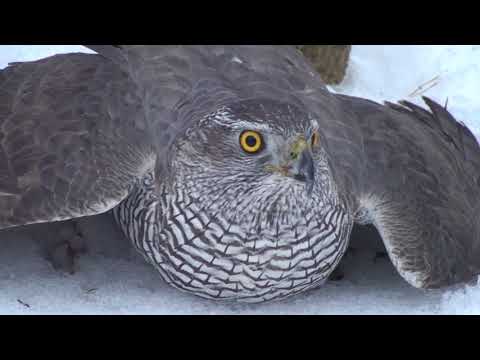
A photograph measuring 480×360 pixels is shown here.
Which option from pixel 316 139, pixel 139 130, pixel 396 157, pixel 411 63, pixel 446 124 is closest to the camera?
pixel 316 139

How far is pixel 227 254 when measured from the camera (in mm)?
4438

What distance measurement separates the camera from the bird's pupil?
13.5ft

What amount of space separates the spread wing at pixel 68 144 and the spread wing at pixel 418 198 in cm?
149

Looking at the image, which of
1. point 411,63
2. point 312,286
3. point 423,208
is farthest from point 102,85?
point 411,63

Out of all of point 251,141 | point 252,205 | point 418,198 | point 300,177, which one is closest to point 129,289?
point 252,205

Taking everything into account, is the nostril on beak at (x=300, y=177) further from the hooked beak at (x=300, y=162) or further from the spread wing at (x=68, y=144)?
the spread wing at (x=68, y=144)

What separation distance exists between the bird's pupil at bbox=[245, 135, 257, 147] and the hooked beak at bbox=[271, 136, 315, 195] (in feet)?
0.64

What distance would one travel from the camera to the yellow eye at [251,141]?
13.4ft

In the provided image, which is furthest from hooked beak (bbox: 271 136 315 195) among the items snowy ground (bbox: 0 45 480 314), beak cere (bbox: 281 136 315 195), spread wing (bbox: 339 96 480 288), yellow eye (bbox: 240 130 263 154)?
snowy ground (bbox: 0 45 480 314)

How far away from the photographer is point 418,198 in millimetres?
4988

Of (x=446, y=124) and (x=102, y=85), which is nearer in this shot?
(x=102, y=85)

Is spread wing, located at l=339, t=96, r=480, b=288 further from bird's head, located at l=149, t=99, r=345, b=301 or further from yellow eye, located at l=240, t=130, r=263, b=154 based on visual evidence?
yellow eye, located at l=240, t=130, r=263, b=154
